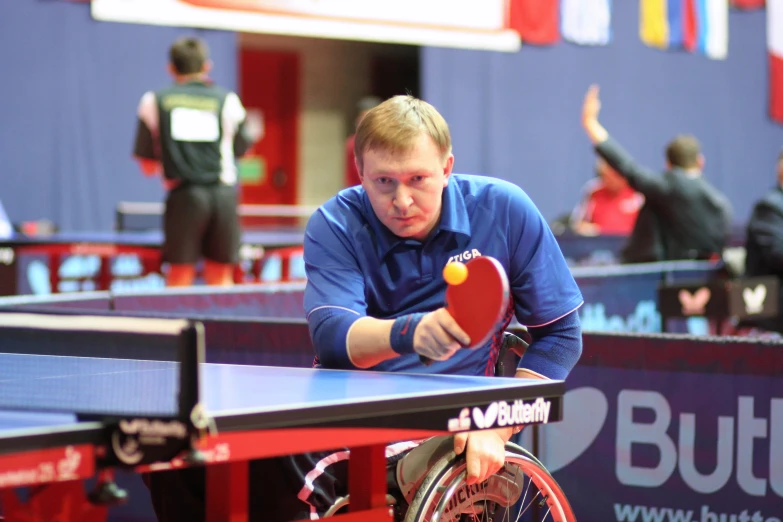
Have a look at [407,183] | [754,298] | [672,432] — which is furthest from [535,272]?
[754,298]

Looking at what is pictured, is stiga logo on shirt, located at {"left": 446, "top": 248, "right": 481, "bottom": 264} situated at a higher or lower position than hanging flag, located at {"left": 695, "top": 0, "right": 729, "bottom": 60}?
lower

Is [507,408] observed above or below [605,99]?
below

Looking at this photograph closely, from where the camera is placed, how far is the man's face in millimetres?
2094

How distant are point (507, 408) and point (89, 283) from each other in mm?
6139

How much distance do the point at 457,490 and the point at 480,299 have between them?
1.61 feet

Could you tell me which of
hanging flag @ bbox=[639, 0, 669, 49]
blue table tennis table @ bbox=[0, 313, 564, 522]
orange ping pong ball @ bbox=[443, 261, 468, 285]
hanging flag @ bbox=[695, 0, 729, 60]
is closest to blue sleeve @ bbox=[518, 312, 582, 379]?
blue table tennis table @ bbox=[0, 313, 564, 522]

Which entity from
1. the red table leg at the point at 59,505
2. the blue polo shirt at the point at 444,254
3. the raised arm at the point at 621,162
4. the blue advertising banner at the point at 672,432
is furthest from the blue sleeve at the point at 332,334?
the raised arm at the point at 621,162

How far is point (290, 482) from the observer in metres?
2.39

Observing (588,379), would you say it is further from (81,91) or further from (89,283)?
(81,91)

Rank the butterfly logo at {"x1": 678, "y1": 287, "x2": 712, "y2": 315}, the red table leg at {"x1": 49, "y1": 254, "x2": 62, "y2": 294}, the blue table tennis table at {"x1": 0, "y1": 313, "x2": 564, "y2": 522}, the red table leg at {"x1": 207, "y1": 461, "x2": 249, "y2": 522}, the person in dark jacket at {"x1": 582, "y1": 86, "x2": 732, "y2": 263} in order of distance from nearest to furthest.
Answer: the blue table tennis table at {"x1": 0, "y1": 313, "x2": 564, "y2": 522}
the red table leg at {"x1": 207, "y1": 461, "x2": 249, "y2": 522}
the butterfly logo at {"x1": 678, "y1": 287, "x2": 712, "y2": 315}
the person in dark jacket at {"x1": 582, "y1": 86, "x2": 732, "y2": 263}
the red table leg at {"x1": 49, "y1": 254, "x2": 62, "y2": 294}

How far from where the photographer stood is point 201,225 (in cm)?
638

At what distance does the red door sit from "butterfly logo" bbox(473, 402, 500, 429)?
11693 millimetres

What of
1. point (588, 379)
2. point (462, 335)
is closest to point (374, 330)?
point (462, 335)

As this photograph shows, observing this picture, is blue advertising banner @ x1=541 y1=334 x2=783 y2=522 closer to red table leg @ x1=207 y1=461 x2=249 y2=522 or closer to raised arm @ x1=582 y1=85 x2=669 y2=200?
red table leg @ x1=207 y1=461 x2=249 y2=522
